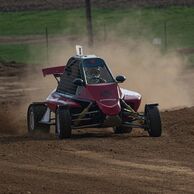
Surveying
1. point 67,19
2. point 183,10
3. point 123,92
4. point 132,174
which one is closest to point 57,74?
point 123,92

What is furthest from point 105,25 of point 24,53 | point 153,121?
point 153,121

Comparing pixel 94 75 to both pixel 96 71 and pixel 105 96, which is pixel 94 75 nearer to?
pixel 96 71

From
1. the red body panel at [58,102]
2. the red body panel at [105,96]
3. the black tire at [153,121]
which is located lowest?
the black tire at [153,121]

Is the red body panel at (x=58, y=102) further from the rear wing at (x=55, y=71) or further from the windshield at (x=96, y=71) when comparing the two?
the rear wing at (x=55, y=71)

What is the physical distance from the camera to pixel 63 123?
17.2 metres

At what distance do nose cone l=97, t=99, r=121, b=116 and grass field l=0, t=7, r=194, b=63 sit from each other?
21.7m

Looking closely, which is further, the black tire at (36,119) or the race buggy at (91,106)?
the black tire at (36,119)

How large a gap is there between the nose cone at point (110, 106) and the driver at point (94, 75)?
825 millimetres

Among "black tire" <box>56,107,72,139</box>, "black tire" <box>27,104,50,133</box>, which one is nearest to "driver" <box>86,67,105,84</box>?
"black tire" <box>56,107,72,139</box>

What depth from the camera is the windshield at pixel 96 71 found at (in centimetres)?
1852

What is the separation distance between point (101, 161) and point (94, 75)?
4.87m

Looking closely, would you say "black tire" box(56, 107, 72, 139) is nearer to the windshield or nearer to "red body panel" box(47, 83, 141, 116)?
"red body panel" box(47, 83, 141, 116)

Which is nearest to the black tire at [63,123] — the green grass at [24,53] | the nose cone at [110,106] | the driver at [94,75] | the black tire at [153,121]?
the nose cone at [110,106]

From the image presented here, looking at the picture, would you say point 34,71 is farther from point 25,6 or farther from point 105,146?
point 25,6
